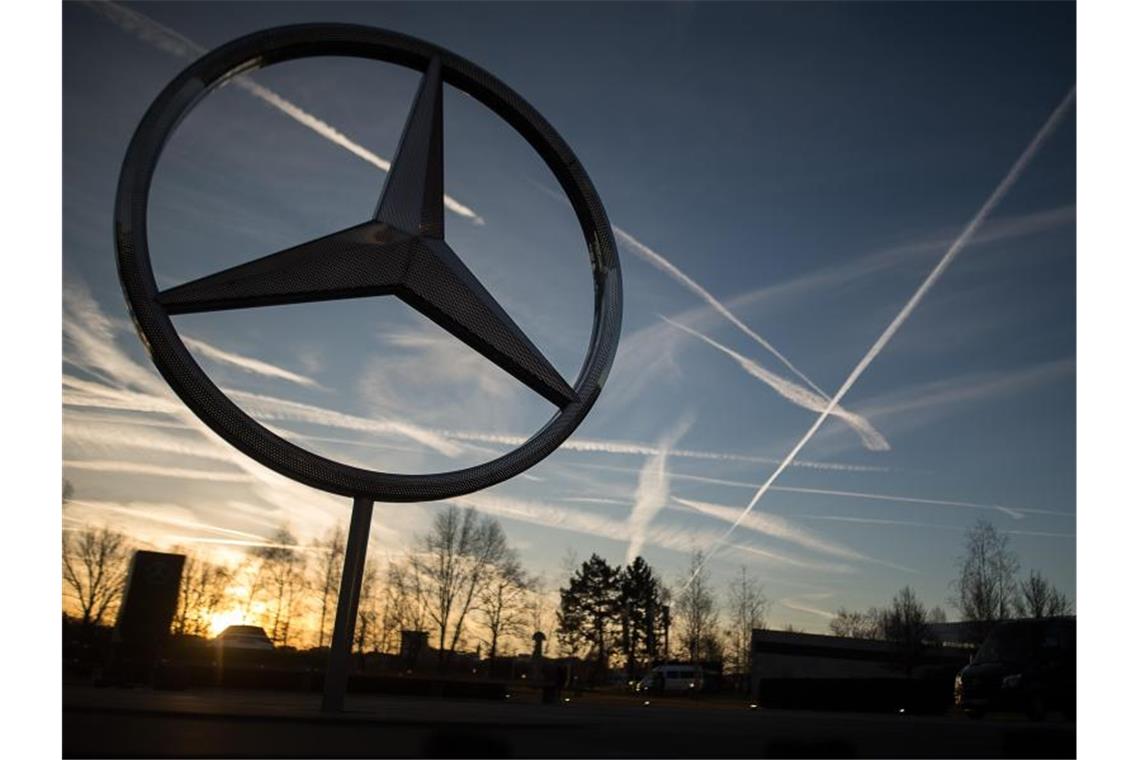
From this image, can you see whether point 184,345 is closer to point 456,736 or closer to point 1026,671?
point 456,736

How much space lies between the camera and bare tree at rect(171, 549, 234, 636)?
140 feet

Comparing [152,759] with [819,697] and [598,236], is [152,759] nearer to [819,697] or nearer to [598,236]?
[598,236]

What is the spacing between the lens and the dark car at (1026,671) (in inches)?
573

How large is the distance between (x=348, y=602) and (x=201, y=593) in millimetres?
36136

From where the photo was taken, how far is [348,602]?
11.2 m

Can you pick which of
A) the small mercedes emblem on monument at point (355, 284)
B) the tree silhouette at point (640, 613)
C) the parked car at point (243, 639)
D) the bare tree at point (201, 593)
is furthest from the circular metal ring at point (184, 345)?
the tree silhouette at point (640, 613)


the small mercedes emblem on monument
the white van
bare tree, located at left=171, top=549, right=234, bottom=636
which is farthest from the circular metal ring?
bare tree, located at left=171, top=549, right=234, bottom=636

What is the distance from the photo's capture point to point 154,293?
10.4 metres

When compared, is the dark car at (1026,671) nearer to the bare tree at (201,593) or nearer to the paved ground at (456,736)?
the paved ground at (456,736)

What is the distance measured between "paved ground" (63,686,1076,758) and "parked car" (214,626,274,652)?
10.1 metres

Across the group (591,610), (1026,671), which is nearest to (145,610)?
(1026,671)

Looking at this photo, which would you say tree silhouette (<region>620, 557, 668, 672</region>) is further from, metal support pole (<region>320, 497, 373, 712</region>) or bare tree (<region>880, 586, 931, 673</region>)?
metal support pole (<region>320, 497, 373, 712</region>)

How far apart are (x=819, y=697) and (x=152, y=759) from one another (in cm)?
2083
